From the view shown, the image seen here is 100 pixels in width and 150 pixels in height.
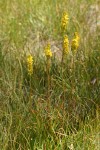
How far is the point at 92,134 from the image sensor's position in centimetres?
200

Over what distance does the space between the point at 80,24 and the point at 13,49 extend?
23.6 inches

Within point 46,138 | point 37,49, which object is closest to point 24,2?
point 37,49

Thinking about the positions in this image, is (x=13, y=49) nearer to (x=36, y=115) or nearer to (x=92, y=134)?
(x=36, y=115)

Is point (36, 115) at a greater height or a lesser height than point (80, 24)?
lesser

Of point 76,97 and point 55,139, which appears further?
point 76,97

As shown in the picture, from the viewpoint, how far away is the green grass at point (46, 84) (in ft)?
6.69

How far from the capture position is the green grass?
2039 millimetres

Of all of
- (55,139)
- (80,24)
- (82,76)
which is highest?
(80,24)

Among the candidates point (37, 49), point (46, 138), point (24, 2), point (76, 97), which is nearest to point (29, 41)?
point (37, 49)

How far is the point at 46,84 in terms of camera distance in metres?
2.52

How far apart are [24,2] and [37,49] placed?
2.43 feet

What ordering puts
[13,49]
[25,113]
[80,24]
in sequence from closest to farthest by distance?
[25,113], [13,49], [80,24]

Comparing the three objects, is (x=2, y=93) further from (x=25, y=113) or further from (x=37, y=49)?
(x=37, y=49)

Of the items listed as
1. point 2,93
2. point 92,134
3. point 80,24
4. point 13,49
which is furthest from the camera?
point 80,24
